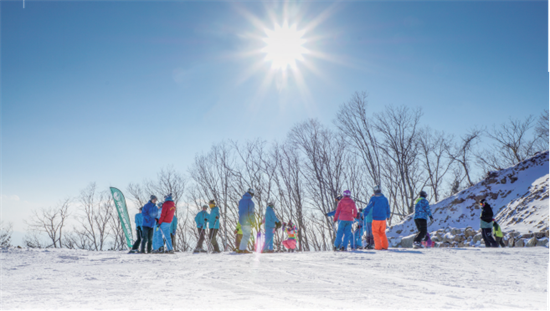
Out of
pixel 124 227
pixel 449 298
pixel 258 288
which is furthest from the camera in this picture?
pixel 124 227

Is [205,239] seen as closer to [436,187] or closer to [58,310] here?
[58,310]

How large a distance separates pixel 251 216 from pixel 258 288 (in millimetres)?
7125

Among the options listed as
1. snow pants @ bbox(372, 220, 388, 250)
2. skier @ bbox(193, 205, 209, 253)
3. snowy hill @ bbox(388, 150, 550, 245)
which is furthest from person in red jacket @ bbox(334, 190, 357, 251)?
snowy hill @ bbox(388, 150, 550, 245)

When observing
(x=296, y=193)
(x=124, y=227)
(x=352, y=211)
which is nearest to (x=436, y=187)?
(x=296, y=193)

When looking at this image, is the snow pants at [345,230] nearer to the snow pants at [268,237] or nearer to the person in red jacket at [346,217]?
the person in red jacket at [346,217]

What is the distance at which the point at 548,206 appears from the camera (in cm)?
1302

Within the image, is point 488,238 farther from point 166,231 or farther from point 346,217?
point 166,231

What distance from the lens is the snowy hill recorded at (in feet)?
44.7

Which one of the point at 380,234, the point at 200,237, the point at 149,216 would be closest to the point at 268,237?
the point at 200,237

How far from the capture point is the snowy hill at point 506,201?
13609mm

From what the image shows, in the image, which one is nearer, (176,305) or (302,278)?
(176,305)

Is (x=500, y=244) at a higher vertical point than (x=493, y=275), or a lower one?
higher

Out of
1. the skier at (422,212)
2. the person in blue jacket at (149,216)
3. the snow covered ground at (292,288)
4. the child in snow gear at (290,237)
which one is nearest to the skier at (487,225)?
the skier at (422,212)

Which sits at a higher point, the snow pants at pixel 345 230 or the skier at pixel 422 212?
the skier at pixel 422 212
